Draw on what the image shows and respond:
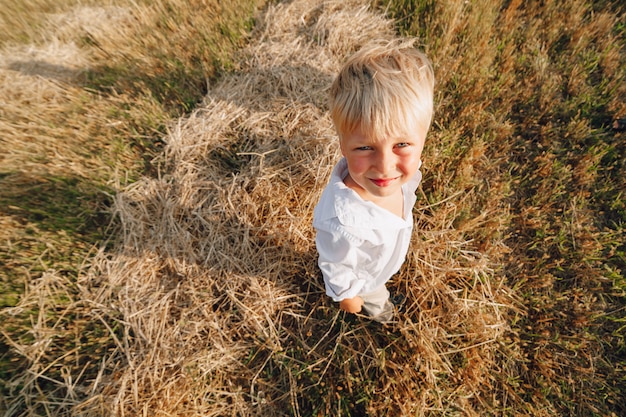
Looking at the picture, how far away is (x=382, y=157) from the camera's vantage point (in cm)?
160

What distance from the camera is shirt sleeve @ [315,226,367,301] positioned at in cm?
177

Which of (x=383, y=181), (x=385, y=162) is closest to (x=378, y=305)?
(x=383, y=181)

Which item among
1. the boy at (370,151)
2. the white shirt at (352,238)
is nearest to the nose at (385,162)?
the boy at (370,151)

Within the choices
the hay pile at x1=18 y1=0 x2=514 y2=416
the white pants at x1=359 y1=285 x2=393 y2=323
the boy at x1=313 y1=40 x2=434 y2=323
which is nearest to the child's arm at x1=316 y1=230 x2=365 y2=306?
the boy at x1=313 y1=40 x2=434 y2=323

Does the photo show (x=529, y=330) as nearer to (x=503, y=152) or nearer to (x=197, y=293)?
(x=503, y=152)

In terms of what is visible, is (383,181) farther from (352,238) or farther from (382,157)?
(352,238)

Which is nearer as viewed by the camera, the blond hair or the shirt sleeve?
the blond hair

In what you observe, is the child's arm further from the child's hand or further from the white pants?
the white pants

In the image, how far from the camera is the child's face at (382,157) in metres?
1.57

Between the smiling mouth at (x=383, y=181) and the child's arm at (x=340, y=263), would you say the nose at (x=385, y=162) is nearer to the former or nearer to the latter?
the smiling mouth at (x=383, y=181)

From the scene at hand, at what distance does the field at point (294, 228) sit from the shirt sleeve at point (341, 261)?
0.85 meters

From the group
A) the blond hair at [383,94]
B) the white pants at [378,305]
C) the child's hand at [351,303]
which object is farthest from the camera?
the white pants at [378,305]

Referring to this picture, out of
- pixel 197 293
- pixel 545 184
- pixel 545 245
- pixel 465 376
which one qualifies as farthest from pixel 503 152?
pixel 197 293

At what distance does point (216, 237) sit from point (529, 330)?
3.09 metres
